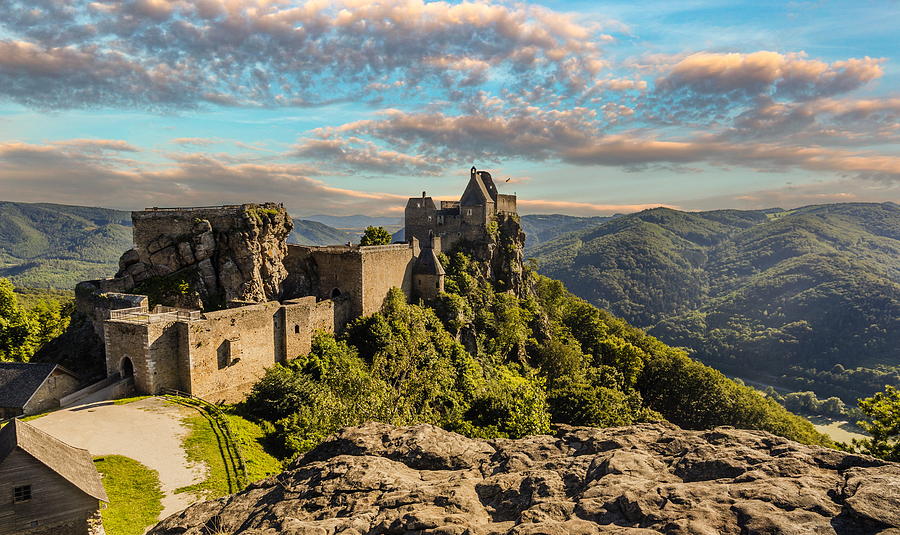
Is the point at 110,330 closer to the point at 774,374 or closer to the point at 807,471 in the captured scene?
the point at 807,471

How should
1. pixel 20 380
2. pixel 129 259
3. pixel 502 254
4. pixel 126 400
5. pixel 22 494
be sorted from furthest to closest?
pixel 502 254, pixel 129 259, pixel 20 380, pixel 126 400, pixel 22 494

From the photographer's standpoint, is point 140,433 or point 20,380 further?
point 20,380

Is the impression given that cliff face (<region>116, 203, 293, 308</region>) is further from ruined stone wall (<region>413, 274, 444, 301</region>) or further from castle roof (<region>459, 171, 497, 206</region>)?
castle roof (<region>459, 171, 497, 206</region>)

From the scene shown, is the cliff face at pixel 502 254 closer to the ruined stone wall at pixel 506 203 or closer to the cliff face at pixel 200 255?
the ruined stone wall at pixel 506 203

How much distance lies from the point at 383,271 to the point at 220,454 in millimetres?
23646

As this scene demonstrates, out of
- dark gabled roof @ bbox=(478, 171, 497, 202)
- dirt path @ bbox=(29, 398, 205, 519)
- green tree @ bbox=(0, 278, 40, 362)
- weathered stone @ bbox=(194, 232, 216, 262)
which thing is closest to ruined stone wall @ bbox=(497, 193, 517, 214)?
dark gabled roof @ bbox=(478, 171, 497, 202)

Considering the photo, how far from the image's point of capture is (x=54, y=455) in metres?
16.9

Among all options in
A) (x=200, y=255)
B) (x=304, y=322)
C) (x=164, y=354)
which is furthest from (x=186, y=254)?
(x=164, y=354)

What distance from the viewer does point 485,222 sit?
60.5 metres

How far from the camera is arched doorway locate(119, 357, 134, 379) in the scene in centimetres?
2609

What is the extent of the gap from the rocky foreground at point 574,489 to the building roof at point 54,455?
399 inches

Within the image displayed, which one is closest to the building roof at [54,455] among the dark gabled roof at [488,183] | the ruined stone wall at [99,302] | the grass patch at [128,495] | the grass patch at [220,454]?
the grass patch at [128,495]

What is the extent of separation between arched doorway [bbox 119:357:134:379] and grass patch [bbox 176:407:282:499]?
18.1 feet

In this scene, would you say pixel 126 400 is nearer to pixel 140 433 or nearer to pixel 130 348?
pixel 130 348
